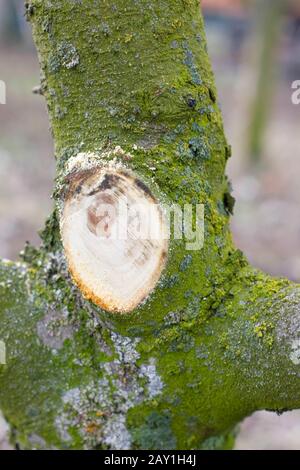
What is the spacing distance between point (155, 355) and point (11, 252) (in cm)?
310

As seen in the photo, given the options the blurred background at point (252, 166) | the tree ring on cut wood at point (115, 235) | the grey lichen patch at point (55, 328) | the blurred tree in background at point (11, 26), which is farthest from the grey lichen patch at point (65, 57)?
the blurred tree in background at point (11, 26)

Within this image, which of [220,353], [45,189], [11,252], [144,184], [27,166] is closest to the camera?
[144,184]

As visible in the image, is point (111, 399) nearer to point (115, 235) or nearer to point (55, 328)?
point (55, 328)

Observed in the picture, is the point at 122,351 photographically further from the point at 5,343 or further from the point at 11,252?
the point at 11,252

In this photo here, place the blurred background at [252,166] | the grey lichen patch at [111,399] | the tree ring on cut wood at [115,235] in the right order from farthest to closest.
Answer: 1. the blurred background at [252,166]
2. the grey lichen patch at [111,399]
3. the tree ring on cut wood at [115,235]

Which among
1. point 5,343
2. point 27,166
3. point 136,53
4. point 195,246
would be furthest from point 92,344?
point 27,166

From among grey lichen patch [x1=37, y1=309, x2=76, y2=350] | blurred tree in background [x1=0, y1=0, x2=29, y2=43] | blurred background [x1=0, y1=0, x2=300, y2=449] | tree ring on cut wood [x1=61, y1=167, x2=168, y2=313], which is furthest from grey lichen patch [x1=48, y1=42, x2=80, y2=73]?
blurred tree in background [x1=0, y1=0, x2=29, y2=43]

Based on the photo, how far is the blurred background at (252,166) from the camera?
435 centimetres

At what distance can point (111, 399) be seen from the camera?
1.33m

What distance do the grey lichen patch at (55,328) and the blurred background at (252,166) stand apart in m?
1.22

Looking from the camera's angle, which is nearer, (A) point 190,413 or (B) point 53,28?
(B) point 53,28

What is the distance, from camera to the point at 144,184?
113 cm

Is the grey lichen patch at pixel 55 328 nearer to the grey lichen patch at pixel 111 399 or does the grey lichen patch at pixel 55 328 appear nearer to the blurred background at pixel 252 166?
the grey lichen patch at pixel 111 399

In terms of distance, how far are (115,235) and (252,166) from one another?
19.6 ft
